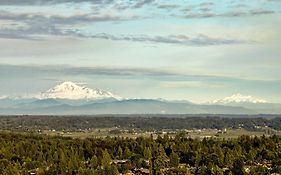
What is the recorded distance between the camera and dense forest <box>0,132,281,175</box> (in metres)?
146

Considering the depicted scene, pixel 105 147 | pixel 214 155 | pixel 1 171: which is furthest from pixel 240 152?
pixel 1 171

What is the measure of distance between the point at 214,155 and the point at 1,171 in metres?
66.5

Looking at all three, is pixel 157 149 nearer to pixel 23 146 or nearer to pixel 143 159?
pixel 143 159

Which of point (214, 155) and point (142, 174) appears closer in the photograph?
point (142, 174)

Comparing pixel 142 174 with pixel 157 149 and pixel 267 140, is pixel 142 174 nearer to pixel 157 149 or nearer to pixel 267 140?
pixel 157 149

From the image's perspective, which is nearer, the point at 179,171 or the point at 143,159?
the point at 179,171

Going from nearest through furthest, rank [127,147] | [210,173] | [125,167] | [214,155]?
[210,173]
[125,167]
[214,155]
[127,147]

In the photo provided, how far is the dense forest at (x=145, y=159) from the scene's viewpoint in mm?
146375

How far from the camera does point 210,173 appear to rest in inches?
5605

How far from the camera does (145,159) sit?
6663 inches

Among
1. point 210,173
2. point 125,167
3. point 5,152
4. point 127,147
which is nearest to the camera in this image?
point 210,173

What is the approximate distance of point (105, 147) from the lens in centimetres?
19838

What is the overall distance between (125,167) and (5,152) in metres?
48.3

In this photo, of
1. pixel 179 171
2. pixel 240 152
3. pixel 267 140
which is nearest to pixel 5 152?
pixel 179 171
